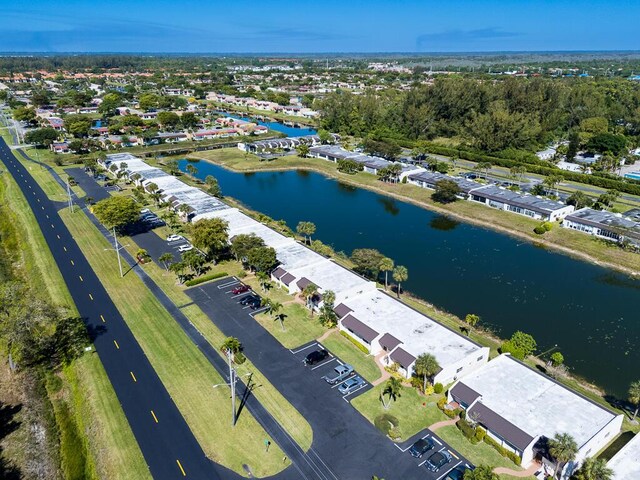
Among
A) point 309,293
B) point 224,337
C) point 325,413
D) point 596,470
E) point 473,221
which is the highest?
point 596,470

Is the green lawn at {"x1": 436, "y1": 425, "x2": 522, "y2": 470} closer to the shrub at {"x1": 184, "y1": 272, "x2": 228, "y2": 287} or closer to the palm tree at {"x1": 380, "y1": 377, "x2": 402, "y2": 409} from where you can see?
the palm tree at {"x1": 380, "y1": 377, "x2": 402, "y2": 409}

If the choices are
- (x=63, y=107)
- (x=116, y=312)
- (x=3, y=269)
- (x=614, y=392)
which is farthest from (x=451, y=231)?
(x=63, y=107)

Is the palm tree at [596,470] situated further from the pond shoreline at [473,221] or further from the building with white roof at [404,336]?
the pond shoreline at [473,221]

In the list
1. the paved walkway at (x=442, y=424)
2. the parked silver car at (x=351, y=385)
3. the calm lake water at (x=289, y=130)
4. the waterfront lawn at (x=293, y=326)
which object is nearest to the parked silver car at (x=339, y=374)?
the parked silver car at (x=351, y=385)

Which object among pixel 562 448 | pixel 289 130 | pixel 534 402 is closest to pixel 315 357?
pixel 534 402

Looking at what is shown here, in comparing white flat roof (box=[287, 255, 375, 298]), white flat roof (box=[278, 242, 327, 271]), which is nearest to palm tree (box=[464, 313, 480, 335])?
white flat roof (box=[287, 255, 375, 298])

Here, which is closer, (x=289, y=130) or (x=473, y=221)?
(x=473, y=221)

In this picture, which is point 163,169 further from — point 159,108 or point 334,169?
point 159,108

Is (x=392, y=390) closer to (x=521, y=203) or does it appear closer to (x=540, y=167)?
(x=521, y=203)
